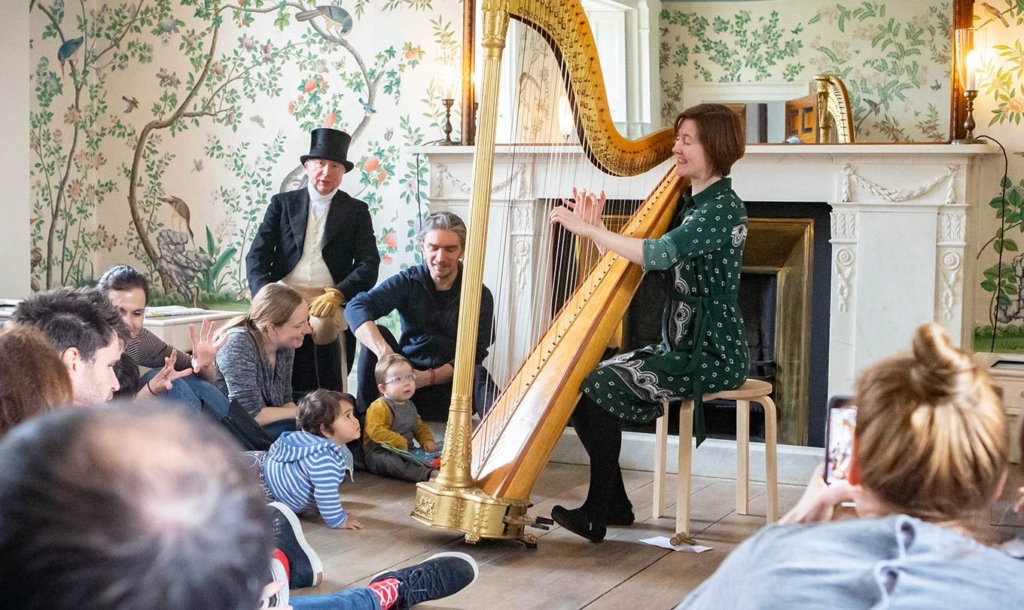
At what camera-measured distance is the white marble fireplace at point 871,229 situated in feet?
12.9

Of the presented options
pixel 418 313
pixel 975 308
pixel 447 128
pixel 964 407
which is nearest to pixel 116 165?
pixel 447 128

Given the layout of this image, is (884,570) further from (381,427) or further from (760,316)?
(760,316)

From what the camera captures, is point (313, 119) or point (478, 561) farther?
point (313, 119)

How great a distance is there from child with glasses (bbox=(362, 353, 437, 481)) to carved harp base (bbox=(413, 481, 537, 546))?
2.93ft

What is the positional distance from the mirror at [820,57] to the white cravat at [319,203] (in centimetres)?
119

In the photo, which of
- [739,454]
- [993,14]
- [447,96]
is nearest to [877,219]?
[993,14]

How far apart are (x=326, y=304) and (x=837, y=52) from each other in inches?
77.7

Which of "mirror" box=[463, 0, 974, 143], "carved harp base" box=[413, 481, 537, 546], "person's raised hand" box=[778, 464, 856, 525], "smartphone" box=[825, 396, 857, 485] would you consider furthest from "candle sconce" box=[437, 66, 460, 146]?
"person's raised hand" box=[778, 464, 856, 525]

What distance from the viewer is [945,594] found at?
2.75 feet

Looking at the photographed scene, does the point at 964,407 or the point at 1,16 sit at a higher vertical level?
the point at 1,16

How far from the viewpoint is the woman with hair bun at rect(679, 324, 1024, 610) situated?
0.85m

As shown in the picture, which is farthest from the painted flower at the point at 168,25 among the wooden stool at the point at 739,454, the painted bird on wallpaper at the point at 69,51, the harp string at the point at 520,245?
the wooden stool at the point at 739,454

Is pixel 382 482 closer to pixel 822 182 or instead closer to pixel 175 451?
pixel 822 182

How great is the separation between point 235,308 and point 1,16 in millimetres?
1523
